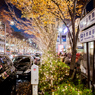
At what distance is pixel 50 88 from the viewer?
4.79m

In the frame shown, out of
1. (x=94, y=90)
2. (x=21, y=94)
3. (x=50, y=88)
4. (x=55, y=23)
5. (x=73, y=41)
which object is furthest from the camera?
(x=55, y=23)

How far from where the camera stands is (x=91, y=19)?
340 centimetres

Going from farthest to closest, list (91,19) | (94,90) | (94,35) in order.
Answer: (94,90), (91,19), (94,35)

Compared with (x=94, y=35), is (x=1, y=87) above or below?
below

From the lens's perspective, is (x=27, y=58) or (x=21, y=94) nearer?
(x=21, y=94)

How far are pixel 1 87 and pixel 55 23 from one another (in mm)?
8674

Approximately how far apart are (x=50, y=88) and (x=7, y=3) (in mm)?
7286

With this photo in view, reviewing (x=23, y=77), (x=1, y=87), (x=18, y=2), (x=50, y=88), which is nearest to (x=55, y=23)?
(x=18, y=2)

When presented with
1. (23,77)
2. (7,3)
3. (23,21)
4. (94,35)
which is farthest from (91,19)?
(23,21)

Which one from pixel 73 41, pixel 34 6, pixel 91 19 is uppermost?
pixel 34 6

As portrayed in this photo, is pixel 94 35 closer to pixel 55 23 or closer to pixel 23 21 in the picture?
pixel 55 23

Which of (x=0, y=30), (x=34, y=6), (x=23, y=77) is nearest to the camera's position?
(x=23, y=77)

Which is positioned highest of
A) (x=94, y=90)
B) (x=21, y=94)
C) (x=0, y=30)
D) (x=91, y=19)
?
(x=0, y=30)

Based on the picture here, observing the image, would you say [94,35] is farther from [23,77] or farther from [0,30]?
[0,30]
